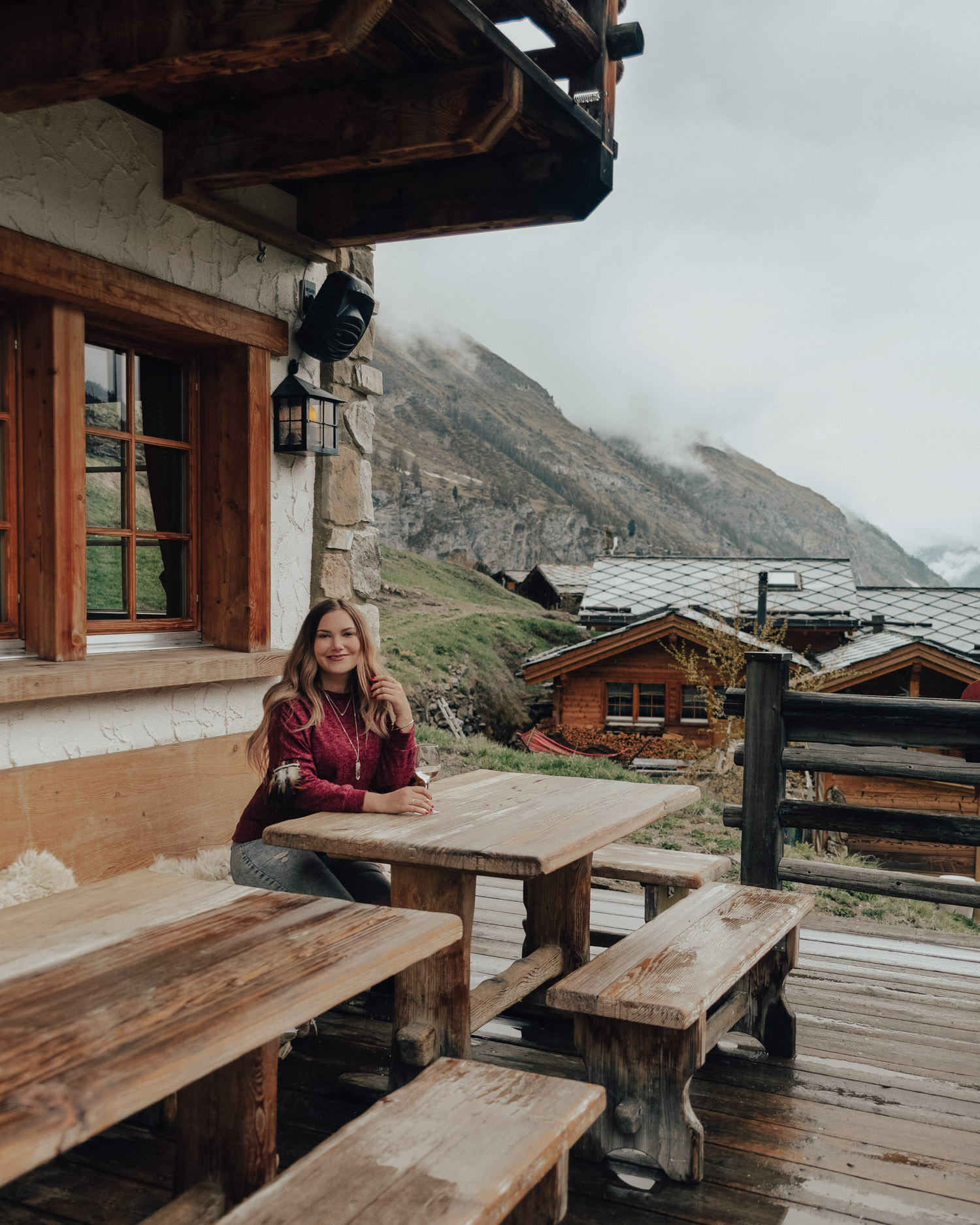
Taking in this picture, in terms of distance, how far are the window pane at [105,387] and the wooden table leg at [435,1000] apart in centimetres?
202

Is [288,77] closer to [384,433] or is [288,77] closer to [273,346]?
[273,346]

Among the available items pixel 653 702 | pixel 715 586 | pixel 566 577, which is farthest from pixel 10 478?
pixel 566 577

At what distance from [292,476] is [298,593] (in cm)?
50

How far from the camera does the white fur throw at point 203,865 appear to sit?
3430mm

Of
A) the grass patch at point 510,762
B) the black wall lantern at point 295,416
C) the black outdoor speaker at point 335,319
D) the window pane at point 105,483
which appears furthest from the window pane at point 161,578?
the grass patch at point 510,762

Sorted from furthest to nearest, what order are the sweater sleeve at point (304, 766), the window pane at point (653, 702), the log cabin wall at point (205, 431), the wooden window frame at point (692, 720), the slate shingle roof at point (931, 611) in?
1. the slate shingle roof at point (931, 611)
2. the window pane at point (653, 702)
3. the wooden window frame at point (692, 720)
4. the log cabin wall at point (205, 431)
5. the sweater sleeve at point (304, 766)

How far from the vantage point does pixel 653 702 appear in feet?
68.3

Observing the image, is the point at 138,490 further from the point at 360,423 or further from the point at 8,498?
the point at 360,423

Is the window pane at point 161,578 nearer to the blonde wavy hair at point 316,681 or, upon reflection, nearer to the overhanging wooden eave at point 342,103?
the blonde wavy hair at point 316,681

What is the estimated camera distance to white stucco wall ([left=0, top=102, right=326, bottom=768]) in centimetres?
307

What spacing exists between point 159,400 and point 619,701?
17873mm

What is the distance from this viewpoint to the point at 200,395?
3996mm

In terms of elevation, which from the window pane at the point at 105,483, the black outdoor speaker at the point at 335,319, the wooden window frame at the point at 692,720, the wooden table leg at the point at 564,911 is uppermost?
the black outdoor speaker at the point at 335,319

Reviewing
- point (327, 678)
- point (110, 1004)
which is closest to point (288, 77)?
point (327, 678)
